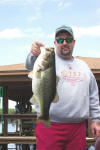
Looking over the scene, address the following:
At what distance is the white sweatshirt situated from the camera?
310 cm

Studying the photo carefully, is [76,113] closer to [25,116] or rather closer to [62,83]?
[62,83]

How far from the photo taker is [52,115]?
3123 mm

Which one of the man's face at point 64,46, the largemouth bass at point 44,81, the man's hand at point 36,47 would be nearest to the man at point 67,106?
the man's face at point 64,46

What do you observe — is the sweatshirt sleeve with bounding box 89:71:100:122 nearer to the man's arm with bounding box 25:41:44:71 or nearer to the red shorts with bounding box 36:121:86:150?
the red shorts with bounding box 36:121:86:150

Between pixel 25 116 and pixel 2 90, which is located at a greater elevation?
pixel 2 90

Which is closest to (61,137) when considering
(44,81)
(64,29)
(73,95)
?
(73,95)

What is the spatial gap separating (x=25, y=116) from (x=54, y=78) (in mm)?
6499

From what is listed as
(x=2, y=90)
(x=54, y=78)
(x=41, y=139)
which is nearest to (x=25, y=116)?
(x=2, y=90)

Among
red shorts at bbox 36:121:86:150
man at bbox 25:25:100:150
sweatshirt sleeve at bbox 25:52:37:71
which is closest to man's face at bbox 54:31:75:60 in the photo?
man at bbox 25:25:100:150

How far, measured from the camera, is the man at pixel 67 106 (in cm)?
310

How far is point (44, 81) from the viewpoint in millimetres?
2660

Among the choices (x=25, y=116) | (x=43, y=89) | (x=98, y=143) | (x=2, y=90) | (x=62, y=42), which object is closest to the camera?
(x=98, y=143)

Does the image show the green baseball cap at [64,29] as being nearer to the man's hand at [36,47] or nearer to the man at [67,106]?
the man at [67,106]

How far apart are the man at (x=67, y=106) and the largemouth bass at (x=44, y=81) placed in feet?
1.11
